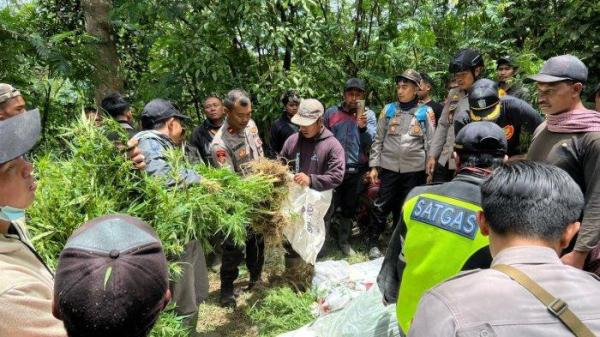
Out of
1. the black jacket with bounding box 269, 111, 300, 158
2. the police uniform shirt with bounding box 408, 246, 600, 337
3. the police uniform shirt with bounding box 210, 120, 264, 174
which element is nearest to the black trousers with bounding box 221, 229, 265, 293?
the police uniform shirt with bounding box 210, 120, 264, 174

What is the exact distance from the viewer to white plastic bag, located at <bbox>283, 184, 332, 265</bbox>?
370 centimetres

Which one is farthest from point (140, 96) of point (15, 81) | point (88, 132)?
point (88, 132)

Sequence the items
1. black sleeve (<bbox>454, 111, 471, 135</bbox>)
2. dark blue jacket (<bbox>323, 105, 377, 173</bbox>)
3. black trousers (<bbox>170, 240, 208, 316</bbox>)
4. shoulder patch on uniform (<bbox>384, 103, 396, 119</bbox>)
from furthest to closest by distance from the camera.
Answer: dark blue jacket (<bbox>323, 105, 377, 173</bbox>), shoulder patch on uniform (<bbox>384, 103, 396, 119</bbox>), black sleeve (<bbox>454, 111, 471, 135</bbox>), black trousers (<bbox>170, 240, 208, 316</bbox>)

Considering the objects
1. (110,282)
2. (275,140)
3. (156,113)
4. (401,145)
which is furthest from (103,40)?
(110,282)

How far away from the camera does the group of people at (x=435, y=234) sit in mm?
1014

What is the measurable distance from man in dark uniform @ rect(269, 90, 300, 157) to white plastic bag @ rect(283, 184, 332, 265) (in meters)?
1.33

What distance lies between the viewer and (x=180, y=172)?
282 cm

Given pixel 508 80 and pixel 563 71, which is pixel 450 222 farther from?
pixel 508 80

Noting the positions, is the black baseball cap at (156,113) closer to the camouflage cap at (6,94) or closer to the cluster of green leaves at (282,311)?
the camouflage cap at (6,94)

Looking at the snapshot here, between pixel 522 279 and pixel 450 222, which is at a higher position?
pixel 522 279

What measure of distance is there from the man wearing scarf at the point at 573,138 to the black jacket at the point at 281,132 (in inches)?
111

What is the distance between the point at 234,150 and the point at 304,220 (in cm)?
87

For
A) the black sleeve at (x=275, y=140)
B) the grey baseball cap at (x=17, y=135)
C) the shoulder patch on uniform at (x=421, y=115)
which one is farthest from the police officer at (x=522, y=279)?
the black sleeve at (x=275, y=140)

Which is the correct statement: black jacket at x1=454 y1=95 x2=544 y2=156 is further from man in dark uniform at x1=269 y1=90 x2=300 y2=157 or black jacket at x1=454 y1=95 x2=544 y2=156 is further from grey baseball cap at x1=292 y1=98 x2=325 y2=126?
man in dark uniform at x1=269 y1=90 x2=300 y2=157
